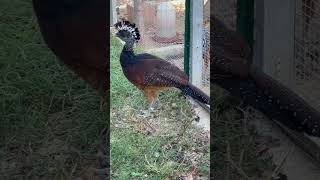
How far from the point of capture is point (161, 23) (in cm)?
291

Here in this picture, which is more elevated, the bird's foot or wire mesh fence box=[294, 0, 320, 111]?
wire mesh fence box=[294, 0, 320, 111]

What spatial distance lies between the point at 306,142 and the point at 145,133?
0.76 metres

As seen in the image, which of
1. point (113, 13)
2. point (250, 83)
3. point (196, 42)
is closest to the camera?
point (113, 13)

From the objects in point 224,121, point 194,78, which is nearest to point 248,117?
point 224,121

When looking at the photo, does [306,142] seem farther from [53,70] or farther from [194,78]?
[53,70]

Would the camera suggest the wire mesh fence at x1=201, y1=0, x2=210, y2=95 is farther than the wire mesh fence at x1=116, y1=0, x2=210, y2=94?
Yes

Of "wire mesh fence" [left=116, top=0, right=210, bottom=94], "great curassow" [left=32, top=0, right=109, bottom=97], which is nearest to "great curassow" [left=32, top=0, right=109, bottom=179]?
"great curassow" [left=32, top=0, right=109, bottom=97]

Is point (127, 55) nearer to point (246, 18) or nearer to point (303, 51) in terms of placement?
point (246, 18)

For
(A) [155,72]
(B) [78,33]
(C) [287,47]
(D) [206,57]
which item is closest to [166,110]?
(A) [155,72]

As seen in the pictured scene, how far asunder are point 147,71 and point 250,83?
1.65 ft

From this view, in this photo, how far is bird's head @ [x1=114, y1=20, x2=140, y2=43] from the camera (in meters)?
2.88

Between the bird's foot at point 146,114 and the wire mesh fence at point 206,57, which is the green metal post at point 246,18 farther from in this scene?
the bird's foot at point 146,114

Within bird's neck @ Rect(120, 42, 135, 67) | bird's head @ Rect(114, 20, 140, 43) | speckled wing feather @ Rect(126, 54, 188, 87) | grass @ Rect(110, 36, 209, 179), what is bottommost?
grass @ Rect(110, 36, 209, 179)

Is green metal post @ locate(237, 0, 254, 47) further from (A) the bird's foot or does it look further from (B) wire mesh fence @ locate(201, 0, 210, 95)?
(A) the bird's foot
